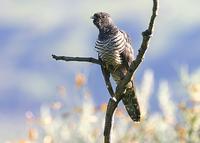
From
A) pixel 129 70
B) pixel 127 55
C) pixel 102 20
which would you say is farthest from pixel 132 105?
pixel 129 70

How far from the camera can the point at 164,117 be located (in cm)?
1141

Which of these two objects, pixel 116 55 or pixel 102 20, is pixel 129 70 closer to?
pixel 116 55

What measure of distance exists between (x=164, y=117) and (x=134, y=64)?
6.09 meters

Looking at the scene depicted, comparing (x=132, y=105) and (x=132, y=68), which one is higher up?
(x=132, y=68)

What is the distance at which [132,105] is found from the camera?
6887mm

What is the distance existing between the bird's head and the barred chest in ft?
0.64

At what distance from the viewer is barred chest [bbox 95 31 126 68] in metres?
6.97

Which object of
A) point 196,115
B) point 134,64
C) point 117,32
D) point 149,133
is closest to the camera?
point 134,64

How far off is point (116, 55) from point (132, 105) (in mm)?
526

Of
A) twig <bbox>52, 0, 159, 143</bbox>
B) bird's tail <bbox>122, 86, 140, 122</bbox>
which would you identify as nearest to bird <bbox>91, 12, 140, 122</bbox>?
bird's tail <bbox>122, 86, 140, 122</bbox>

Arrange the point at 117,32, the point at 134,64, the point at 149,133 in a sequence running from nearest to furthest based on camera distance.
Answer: the point at 134,64 < the point at 117,32 < the point at 149,133

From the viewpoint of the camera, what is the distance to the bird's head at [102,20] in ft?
23.7

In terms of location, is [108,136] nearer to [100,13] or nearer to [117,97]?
[117,97]

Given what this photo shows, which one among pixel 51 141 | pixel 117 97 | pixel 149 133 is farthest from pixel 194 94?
pixel 117 97
